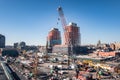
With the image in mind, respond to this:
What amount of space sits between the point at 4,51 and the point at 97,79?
455 feet

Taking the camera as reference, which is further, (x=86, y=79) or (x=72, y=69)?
(x=72, y=69)

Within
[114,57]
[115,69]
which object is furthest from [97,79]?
[114,57]

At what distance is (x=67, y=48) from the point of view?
603 ft

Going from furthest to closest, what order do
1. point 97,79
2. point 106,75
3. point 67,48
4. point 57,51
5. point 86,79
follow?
point 57,51 < point 67,48 < point 106,75 < point 97,79 < point 86,79

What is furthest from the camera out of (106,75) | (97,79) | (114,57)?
(114,57)

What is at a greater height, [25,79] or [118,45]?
[118,45]

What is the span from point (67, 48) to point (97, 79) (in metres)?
117

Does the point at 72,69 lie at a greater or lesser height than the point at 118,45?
lesser

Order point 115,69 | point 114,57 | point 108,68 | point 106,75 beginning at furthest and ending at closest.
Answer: point 114,57, point 108,68, point 115,69, point 106,75

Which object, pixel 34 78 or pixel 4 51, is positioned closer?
pixel 34 78

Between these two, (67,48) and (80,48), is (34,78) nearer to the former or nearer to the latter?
(67,48)

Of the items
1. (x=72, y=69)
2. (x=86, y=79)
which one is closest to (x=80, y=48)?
(x=72, y=69)

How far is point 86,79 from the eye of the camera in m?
60.9

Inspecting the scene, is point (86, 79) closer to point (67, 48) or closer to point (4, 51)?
point (67, 48)
